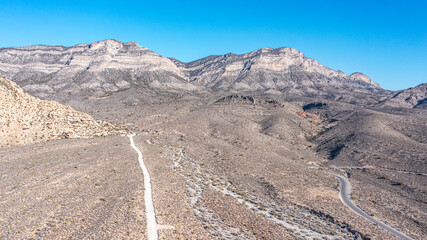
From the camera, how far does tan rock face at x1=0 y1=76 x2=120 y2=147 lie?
38062 mm

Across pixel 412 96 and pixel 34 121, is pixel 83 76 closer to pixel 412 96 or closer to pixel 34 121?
pixel 34 121

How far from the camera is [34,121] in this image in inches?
1662

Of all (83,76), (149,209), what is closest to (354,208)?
(149,209)

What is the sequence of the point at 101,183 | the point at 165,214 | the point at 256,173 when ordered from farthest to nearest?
1. the point at 256,173
2. the point at 101,183
3. the point at 165,214

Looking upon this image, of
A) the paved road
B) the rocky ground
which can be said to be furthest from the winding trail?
the paved road

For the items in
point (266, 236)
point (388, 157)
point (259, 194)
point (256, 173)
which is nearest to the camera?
point (266, 236)

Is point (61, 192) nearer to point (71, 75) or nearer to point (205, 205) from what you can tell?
point (205, 205)

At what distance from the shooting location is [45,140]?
40.2 meters

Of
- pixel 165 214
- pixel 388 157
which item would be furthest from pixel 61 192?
pixel 388 157

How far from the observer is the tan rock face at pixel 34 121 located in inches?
1499

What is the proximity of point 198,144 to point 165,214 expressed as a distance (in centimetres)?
3013

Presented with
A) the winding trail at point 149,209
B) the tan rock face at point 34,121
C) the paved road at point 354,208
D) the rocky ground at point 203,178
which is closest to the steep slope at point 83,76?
the tan rock face at point 34,121

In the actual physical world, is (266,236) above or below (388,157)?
below

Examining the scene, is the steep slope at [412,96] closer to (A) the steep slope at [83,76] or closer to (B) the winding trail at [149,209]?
(A) the steep slope at [83,76]
